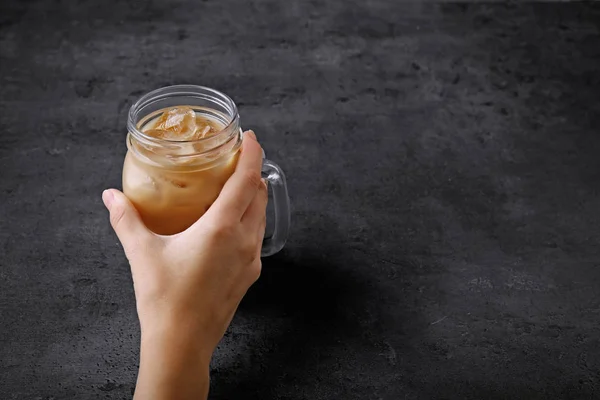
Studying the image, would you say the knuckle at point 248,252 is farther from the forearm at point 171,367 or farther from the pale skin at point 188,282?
the forearm at point 171,367

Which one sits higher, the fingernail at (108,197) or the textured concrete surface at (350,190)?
the fingernail at (108,197)

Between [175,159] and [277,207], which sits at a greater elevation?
[175,159]

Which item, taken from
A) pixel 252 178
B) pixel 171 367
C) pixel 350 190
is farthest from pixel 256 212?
pixel 350 190

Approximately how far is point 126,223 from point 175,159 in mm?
116

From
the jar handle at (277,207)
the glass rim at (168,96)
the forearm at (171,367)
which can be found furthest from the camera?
the jar handle at (277,207)

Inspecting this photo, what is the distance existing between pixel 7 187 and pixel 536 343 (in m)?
1.01

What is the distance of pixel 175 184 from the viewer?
1.12 metres

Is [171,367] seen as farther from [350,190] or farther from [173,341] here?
[350,190]

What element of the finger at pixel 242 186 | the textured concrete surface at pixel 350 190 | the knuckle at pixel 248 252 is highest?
the finger at pixel 242 186

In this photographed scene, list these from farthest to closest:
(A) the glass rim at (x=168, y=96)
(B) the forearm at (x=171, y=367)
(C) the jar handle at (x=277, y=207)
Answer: (C) the jar handle at (x=277, y=207) → (A) the glass rim at (x=168, y=96) → (B) the forearm at (x=171, y=367)

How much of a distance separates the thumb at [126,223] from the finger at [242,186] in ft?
0.33

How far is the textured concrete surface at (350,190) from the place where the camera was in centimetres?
118

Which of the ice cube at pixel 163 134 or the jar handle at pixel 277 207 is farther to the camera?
the jar handle at pixel 277 207

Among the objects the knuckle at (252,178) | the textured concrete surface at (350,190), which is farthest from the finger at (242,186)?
the textured concrete surface at (350,190)
